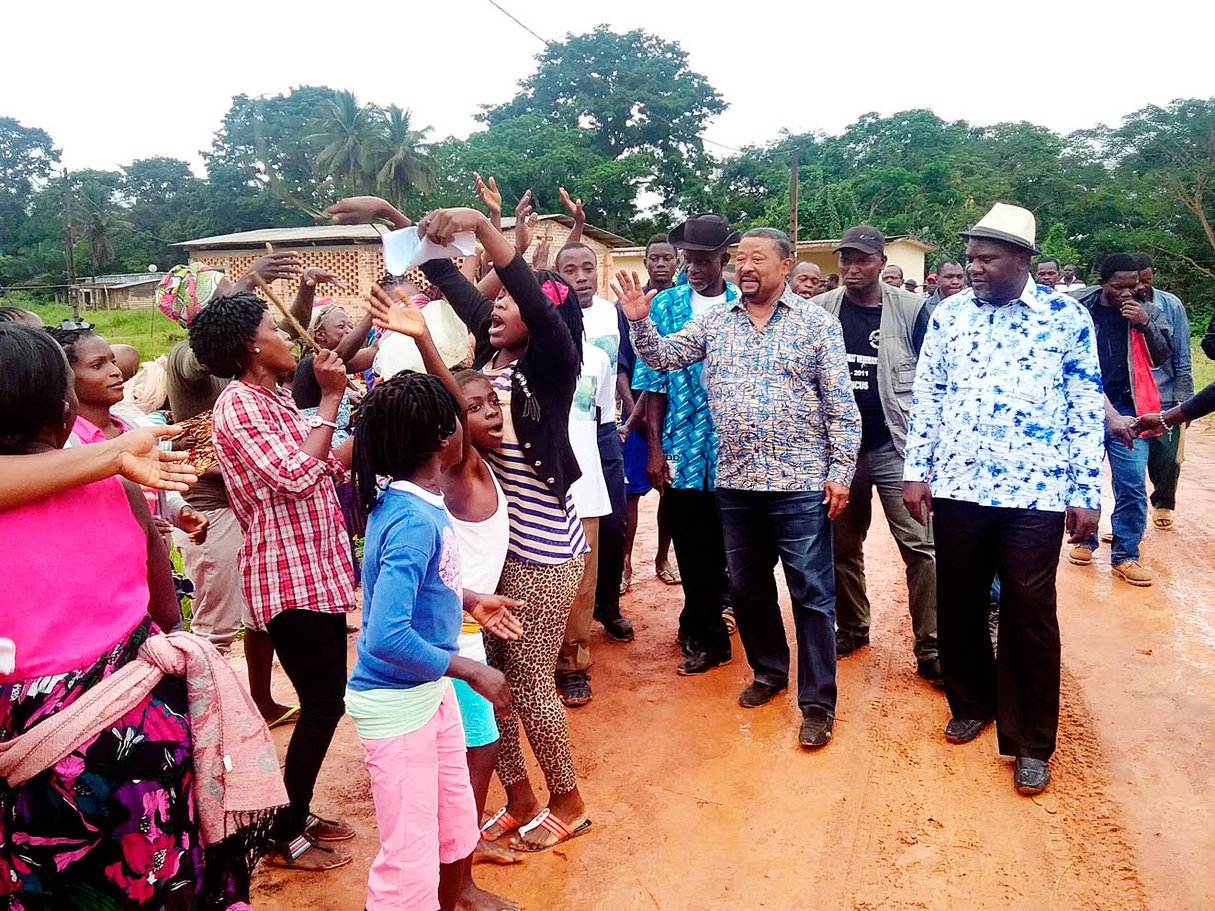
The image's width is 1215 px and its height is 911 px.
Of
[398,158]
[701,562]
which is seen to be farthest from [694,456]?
[398,158]

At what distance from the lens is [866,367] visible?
14.6ft

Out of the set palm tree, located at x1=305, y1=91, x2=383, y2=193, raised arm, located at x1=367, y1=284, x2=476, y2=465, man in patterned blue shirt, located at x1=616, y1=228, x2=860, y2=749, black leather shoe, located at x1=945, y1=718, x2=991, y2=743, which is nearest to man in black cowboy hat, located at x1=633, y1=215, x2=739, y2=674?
man in patterned blue shirt, located at x1=616, y1=228, x2=860, y2=749

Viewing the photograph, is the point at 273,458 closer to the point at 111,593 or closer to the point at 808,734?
the point at 111,593

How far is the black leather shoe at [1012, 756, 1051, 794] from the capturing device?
3357mm

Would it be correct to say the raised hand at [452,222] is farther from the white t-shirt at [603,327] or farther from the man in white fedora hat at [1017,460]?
the man in white fedora hat at [1017,460]

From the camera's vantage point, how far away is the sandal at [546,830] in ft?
10.1

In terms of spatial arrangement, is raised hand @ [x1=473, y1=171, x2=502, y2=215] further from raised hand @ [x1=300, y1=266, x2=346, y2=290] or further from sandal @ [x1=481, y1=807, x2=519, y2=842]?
sandal @ [x1=481, y1=807, x2=519, y2=842]

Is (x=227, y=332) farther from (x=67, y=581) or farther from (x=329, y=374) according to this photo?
(x=67, y=581)

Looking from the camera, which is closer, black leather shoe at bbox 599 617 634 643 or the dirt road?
the dirt road

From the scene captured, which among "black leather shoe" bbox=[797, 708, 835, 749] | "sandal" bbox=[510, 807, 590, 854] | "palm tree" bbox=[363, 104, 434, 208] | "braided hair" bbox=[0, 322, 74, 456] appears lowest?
"black leather shoe" bbox=[797, 708, 835, 749]

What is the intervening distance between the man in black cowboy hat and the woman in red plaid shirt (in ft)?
7.06

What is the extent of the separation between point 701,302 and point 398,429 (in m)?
2.79

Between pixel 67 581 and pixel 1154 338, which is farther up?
pixel 67 581

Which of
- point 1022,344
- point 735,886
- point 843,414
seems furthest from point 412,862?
point 1022,344
